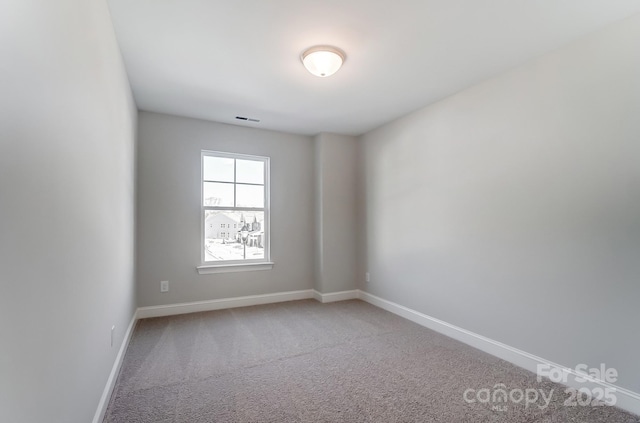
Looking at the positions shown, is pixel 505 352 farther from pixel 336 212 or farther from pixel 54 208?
pixel 54 208

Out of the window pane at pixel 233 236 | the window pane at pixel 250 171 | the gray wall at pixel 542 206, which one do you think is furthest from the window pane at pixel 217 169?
the gray wall at pixel 542 206

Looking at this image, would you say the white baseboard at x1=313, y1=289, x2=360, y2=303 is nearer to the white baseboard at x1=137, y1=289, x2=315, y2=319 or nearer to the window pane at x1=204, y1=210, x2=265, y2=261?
the white baseboard at x1=137, y1=289, x2=315, y2=319

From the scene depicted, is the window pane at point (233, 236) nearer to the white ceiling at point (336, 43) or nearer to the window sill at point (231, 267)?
the window sill at point (231, 267)

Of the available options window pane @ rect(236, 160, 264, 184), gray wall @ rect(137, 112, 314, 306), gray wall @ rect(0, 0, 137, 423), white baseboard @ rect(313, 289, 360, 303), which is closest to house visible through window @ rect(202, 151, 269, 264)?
window pane @ rect(236, 160, 264, 184)

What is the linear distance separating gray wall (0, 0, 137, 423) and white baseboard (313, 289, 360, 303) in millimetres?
2797

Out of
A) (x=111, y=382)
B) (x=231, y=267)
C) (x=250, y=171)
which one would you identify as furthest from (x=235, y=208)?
(x=111, y=382)

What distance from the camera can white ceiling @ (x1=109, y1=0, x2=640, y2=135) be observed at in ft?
6.31

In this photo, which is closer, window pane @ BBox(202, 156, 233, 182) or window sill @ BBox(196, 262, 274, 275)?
window sill @ BBox(196, 262, 274, 275)

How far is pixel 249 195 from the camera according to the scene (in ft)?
14.3

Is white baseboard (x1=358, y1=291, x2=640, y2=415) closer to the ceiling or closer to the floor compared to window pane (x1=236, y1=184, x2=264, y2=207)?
closer to the floor

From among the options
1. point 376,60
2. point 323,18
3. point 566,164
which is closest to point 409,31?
point 376,60

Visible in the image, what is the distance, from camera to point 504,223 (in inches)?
104

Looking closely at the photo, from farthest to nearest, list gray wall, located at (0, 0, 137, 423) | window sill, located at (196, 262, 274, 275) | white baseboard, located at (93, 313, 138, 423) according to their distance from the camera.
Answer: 1. window sill, located at (196, 262, 274, 275)
2. white baseboard, located at (93, 313, 138, 423)
3. gray wall, located at (0, 0, 137, 423)

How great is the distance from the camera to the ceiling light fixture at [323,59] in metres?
2.32
